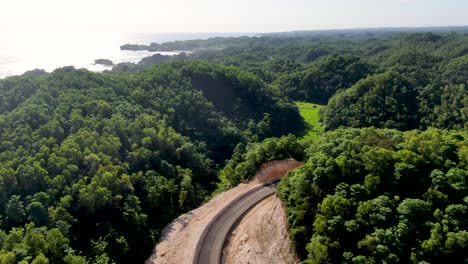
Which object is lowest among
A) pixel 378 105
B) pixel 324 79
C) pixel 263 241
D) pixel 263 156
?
pixel 263 241

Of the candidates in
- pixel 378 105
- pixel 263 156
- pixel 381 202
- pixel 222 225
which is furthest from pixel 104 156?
pixel 378 105

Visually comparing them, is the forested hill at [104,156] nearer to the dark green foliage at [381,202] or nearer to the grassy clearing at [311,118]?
the grassy clearing at [311,118]

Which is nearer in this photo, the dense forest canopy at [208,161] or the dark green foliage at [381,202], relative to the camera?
the dark green foliage at [381,202]

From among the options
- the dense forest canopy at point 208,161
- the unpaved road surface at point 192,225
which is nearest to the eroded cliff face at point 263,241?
the dense forest canopy at point 208,161

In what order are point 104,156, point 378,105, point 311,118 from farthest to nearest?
point 311,118 < point 378,105 < point 104,156

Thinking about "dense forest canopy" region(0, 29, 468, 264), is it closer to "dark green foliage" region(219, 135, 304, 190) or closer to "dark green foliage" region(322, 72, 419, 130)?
"dark green foliage" region(219, 135, 304, 190)

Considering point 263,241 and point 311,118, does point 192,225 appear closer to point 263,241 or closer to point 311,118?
point 263,241
